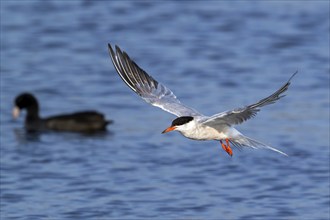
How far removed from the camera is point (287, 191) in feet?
49.4

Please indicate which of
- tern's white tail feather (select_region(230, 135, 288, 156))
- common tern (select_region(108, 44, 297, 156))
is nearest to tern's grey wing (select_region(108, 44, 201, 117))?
common tern (select_region(108, 44, 297, 156))

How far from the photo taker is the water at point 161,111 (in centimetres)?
1467

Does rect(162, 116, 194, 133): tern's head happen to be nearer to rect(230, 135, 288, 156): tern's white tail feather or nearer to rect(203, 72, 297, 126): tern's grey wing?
rect(203, 72, 297, 126): tern's grey wing

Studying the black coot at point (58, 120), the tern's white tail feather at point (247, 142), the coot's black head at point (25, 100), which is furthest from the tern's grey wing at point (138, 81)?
the coot's black head at point (25, 100)

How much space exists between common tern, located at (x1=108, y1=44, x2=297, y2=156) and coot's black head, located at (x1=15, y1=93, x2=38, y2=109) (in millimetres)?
5668

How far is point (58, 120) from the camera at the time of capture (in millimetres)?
18125

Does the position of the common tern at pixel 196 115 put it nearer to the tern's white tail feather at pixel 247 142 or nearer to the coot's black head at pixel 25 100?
the tern's white tail feather at pixel 247 142

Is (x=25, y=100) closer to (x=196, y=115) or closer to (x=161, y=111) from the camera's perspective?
(x=161, y=111)

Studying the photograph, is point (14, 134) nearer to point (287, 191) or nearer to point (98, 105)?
point (98, 105)

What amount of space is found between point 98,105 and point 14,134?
1.82 metres

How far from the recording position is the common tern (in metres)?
10.8

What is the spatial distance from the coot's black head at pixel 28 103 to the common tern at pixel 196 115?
5.70 meters

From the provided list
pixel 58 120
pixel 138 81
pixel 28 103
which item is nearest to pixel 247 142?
pixel 138 81

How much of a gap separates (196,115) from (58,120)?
248 inches
